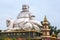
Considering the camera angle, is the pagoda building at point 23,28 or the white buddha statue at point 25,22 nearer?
the pagoda building at point 23,28

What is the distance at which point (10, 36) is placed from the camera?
2305 cm

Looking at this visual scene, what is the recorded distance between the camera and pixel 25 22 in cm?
2380

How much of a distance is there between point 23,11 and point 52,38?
4751 mm

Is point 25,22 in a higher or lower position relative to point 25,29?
higher

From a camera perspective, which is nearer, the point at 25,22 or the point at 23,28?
the point at 23,28

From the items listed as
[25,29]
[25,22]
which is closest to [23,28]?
[25,29]

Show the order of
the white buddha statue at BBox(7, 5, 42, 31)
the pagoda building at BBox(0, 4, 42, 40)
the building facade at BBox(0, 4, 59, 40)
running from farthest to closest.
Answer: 1. the white buddha statue at BBox(7, 5, 42, 31)
2. the pagoda building at BBox(0, 4, 42, 40)
3. the building facade at BBox(0, 4, 59, 40)

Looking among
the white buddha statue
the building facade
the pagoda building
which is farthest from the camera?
the white buddha statue

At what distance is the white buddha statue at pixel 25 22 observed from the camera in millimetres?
23297

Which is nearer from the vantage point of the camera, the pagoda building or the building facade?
the building facade

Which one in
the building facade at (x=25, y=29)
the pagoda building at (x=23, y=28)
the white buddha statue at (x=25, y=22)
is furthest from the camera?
the white buddha statue at (x=25, y=22)

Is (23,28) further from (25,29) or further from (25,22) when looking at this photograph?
(25,22)

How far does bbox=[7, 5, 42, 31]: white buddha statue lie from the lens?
76.4 ft

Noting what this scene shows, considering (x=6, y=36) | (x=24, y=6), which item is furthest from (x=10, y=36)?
(x=24, y=6)
